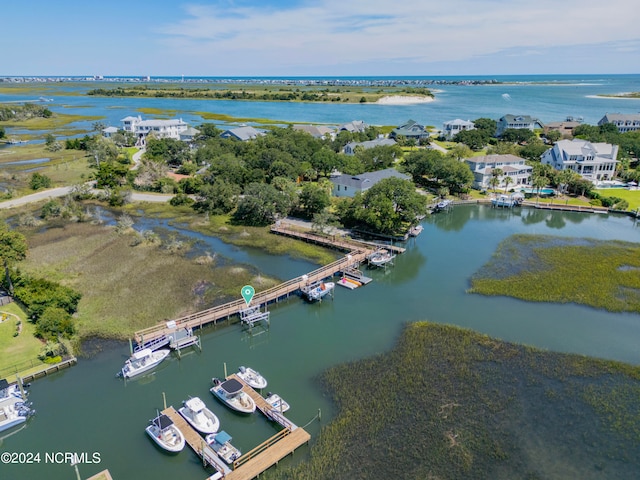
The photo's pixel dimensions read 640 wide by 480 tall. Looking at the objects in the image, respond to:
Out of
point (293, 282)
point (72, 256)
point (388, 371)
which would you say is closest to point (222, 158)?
point (72, 256)

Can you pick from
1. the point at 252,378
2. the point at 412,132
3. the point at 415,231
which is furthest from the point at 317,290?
the point at 412,132

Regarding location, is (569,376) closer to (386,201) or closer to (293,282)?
(293,282)

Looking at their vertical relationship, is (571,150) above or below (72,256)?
above

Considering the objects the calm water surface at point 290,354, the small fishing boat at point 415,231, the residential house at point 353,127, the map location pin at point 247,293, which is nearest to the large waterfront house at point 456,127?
the residential house at point 353,127

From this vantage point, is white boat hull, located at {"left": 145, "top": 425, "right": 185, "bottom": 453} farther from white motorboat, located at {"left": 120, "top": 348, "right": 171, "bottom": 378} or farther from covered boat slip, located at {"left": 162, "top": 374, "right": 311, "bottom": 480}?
white motorboat, located at {"left": 120, "top": 348, "right": 171, "bottom": 378}

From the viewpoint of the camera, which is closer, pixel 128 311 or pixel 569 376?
pixel 569 376

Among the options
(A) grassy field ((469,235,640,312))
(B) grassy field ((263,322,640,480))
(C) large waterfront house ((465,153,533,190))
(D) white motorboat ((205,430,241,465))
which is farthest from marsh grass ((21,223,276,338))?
(C) large waterfront house ((465,153,533,190))
